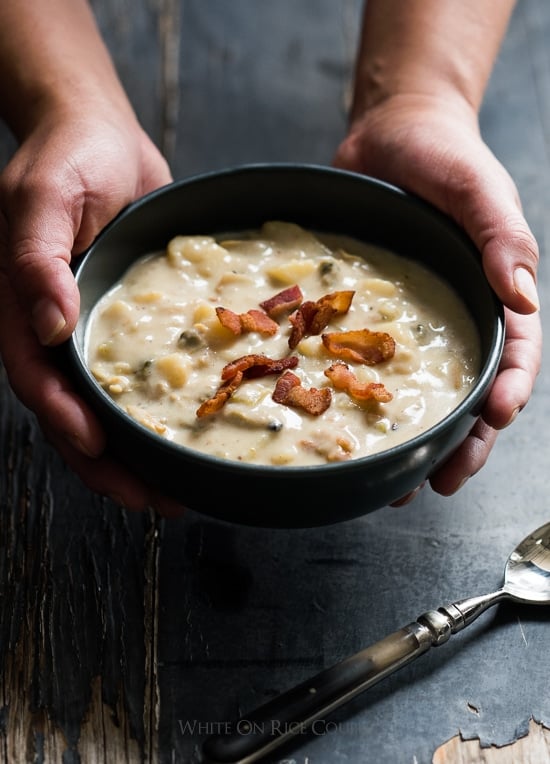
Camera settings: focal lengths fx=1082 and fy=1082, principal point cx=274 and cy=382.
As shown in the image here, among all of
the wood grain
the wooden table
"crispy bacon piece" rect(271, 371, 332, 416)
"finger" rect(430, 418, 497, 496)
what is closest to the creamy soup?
"crispy bacon piece" rect(271, 371, 332, 416)

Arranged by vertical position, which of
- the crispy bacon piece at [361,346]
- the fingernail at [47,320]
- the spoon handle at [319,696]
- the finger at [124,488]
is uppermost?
the fingernail at [47,320]

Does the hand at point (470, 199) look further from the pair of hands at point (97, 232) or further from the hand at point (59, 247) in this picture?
the hand at point (59, 247)

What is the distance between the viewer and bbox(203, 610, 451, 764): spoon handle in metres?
1.69

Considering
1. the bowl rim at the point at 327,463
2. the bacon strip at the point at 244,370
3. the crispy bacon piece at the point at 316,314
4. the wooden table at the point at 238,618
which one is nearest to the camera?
the bowl rim at the point at 327,463

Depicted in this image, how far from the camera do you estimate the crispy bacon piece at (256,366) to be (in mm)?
1934

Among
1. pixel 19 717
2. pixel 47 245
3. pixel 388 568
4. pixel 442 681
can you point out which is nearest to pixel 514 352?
pixel 388 568

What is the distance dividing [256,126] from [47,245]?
1.17 m

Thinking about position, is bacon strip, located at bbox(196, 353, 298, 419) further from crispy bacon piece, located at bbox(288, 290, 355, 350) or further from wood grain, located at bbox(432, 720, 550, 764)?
wood grain, located at bbox(432, 720, 550, 764)

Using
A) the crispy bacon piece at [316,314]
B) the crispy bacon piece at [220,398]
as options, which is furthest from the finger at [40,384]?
the crispy bacon piece at [316,314]

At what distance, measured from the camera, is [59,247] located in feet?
6.40

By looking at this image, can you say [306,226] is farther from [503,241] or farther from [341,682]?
[341,682]

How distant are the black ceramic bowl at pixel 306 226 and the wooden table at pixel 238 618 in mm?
195

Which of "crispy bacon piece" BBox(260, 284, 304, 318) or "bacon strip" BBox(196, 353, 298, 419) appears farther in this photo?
"crispy bacon piece" BBox(260, 284, 304, 318)

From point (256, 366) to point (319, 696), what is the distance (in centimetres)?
58
